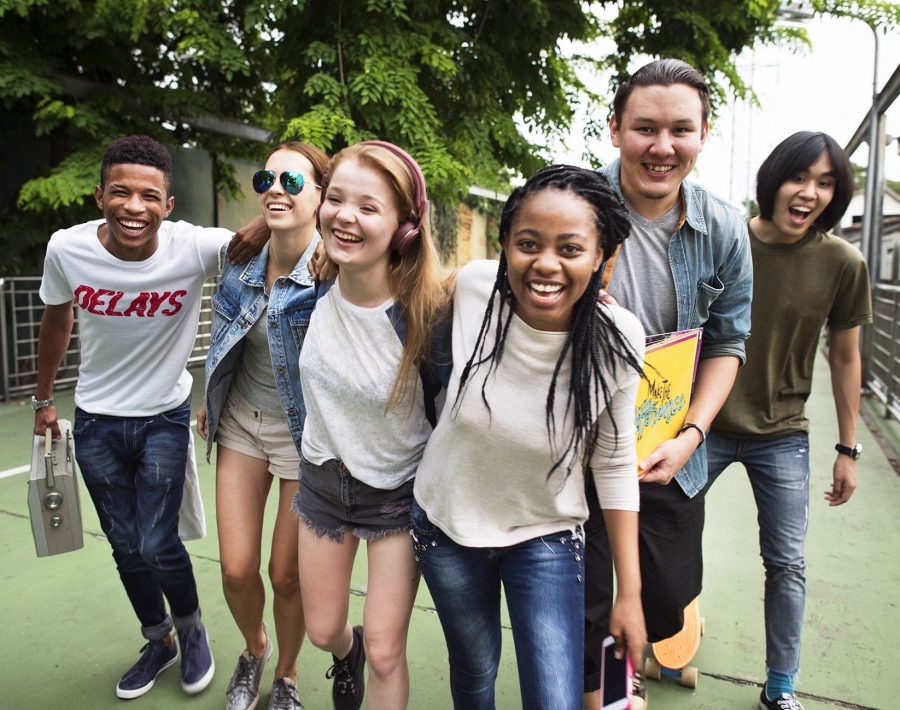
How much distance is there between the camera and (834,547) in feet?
14.0

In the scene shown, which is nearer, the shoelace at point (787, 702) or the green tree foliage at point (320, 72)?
the shoelace at point (787, 702)

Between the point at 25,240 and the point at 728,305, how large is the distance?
861 centimetres

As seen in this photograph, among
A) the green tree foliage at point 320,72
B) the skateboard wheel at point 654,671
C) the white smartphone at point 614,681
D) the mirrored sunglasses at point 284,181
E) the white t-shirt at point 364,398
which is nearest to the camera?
the white smartphone at point 614,681

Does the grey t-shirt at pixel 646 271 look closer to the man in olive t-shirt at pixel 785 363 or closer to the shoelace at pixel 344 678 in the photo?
the man in olive t-shirt at pixel 785 363

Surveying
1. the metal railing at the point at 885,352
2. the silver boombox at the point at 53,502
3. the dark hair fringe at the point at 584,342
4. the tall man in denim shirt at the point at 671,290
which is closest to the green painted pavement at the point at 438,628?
the silver boombox at the point at 53,502

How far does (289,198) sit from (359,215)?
1.58ft

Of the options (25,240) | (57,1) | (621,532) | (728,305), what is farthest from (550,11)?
(621,532)

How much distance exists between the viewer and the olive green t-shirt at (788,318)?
2641 mm

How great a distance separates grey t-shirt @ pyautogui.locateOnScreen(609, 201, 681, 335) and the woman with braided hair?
315 millimetres

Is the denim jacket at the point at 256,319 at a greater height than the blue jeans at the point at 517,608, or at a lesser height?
greater

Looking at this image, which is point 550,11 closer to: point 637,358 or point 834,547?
point 834,547

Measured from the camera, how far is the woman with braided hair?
1.74 m

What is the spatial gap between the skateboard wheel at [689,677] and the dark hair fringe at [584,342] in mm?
1521

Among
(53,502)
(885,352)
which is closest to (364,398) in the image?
(53,502)
